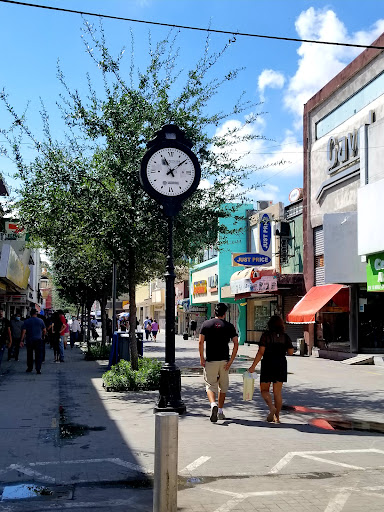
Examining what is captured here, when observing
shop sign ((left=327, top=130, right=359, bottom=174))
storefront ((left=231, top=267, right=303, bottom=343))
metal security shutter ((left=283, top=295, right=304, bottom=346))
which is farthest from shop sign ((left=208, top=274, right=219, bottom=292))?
shop sign ((left=327, top=130, right=359, bottom=174))

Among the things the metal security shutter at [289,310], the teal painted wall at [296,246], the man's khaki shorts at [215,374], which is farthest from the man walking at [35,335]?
the metal security shutter at [289,310]

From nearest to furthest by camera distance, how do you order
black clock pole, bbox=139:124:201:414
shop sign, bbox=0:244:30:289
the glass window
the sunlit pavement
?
1. the sunlit pavement
2. black clock pole, bbox=139:124:201:414
3. shop sign, bbox=0:244:30:289
4. the glass window

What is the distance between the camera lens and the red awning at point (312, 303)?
883 inches

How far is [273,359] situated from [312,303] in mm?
14688

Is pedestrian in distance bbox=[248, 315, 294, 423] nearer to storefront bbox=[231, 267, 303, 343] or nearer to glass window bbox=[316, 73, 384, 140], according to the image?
glass window bbox=[316, 73, 384, 140]

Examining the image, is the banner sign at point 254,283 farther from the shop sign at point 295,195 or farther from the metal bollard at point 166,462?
the metal bollard at point 166,462

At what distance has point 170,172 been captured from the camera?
31.9 feet

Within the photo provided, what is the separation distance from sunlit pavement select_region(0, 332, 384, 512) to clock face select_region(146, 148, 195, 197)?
11.9 ft

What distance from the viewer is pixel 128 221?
40.3 feet

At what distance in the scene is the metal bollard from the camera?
14.4 ft

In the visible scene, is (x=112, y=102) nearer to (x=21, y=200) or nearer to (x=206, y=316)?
(x=21, y=200)

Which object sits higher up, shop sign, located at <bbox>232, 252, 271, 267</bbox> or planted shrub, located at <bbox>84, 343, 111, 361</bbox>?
shop sign, located at <bbox>232, 252, 271, 267</bbox>

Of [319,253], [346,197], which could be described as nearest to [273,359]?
[346,197]

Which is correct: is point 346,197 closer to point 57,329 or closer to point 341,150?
point 341,150
